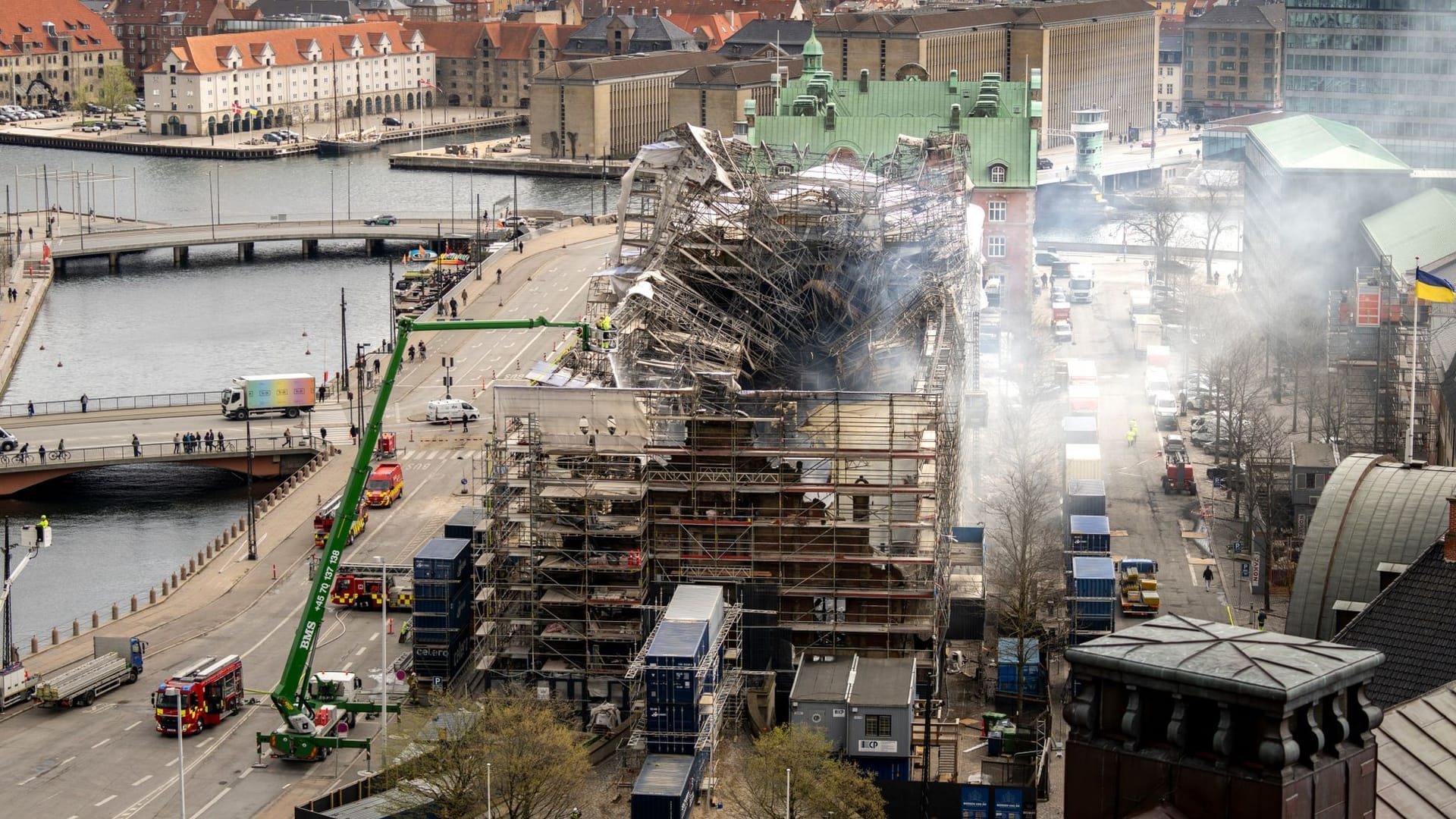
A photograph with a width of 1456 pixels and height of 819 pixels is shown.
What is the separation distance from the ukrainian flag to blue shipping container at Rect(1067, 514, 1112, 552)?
12702 mm

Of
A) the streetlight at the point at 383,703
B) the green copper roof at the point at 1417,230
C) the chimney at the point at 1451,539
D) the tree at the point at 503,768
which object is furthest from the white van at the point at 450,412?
the chimney at the point at 1451,539

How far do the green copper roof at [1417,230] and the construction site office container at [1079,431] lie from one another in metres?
18.0

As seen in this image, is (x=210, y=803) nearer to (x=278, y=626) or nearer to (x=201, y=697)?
(x=201, y=697)

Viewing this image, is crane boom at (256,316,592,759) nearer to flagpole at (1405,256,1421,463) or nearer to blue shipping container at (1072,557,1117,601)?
blue shipping container at (1072,557,1117,601)

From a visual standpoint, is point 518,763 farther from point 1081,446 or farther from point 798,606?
point 1081,446

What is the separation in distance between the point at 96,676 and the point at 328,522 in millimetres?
20173

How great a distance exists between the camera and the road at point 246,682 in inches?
2552

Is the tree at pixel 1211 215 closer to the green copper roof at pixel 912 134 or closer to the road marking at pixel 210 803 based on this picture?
the green copper roof at pixel 912 134

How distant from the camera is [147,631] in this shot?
82000mm

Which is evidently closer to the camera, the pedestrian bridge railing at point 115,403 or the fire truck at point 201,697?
the fire truck at point 201,697

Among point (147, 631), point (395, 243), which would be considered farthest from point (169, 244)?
point (147, 631)

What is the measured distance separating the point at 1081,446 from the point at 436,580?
1355 inches

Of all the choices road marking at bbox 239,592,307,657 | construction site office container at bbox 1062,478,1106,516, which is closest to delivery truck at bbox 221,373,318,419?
road marking at bbox 239,592,307,657

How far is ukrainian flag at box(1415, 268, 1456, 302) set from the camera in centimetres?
8162
